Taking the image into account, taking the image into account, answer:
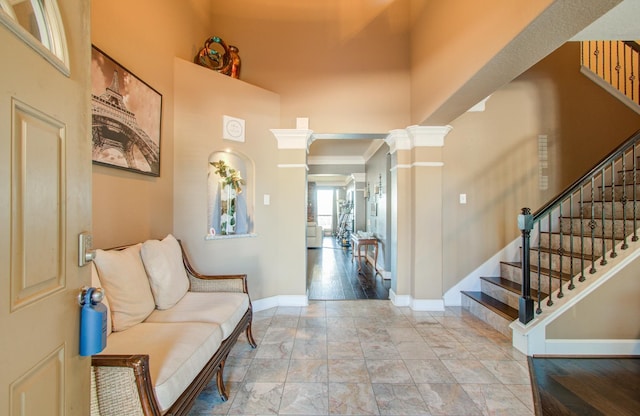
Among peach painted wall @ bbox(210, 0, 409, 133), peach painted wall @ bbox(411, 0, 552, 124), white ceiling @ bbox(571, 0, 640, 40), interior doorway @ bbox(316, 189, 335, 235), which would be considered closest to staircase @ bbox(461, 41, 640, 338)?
white ceiling @ bbox(571, 0, 640, 40)

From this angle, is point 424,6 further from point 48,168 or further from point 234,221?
point 48,168

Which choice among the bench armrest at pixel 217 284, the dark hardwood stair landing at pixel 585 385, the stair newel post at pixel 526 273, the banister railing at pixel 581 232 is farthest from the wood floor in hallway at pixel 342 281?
the dark hardwood stair landing at pixel 585 385

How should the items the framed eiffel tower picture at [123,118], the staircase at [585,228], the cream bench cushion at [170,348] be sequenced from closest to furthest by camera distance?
the cream bench cushion at [170,348] → the framed eiffel tower picture at [123,118] → the staircase at [585,228]

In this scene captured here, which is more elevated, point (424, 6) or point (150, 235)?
point (424, 6)

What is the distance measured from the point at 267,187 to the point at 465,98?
7.48 feet

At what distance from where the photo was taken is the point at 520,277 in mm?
2969

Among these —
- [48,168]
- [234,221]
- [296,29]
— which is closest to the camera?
[48,168]

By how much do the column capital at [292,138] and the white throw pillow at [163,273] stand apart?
179cm

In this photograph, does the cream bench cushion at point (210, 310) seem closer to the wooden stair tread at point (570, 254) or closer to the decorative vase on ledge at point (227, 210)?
the decorative vase on ledge at point (227, 210)

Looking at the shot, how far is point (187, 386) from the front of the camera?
129 centimetres

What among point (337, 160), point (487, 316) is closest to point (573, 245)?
point (487, 316)

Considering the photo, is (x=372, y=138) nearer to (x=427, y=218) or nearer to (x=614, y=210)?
(x=427, y=218)

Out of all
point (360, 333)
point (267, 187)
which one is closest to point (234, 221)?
point (267, 187)

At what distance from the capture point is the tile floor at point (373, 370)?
166cm
